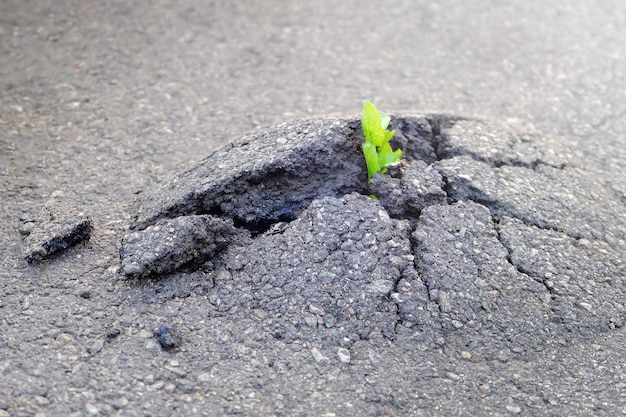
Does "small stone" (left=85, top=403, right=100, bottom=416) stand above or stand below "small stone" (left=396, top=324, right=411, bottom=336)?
above

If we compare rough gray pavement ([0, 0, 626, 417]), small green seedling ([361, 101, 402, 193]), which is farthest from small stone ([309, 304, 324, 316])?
small green seedling ([361, 101, 402, 193])

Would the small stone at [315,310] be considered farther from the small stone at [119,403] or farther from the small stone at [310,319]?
the small stone at [119,403]

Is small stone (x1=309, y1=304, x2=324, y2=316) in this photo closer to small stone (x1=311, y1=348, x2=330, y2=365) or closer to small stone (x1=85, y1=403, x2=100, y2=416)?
small stone (x1=311, y1=348, x2=330, y2=365)

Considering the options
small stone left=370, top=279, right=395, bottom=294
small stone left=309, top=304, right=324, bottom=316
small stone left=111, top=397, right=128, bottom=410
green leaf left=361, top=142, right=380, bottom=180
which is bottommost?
small stone left=309, top=304, right=324, bottom=316

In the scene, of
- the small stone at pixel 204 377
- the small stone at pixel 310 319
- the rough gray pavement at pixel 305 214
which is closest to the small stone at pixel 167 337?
the rough gray pavement at pixel 305 214

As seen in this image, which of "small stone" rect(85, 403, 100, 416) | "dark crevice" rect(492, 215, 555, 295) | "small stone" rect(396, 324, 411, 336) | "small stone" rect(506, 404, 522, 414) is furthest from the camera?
"dark crevice" rect(492, 215, 555, 295)

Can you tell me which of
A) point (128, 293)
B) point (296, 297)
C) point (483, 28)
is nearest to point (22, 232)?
point (128, 293)
